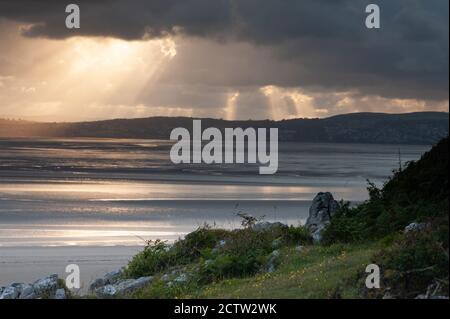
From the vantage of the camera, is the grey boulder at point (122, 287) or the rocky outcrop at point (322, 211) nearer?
the grey boulder at point (122, 287)

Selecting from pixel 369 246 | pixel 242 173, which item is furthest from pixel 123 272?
pixel 242 173

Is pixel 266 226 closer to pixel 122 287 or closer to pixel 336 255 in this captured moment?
pixel 336 255

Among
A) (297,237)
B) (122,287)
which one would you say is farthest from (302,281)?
(297,237)

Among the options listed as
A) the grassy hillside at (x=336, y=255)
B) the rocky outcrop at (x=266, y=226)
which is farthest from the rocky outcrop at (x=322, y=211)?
the grassy hillside at (x=336, y=255)

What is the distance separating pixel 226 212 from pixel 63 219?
10.2 meters

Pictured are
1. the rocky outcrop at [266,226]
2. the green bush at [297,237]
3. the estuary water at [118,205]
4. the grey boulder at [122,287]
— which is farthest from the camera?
the estuary water at [118,205]

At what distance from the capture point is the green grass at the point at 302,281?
17.0 metres

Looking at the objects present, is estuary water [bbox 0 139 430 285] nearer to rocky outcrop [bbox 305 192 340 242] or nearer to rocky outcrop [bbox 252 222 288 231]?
rocky outcrop [bbox 252 222 288 231]

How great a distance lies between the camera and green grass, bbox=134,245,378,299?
17.0 m

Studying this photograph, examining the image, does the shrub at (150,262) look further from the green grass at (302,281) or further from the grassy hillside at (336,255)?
the green grass at (302,281)

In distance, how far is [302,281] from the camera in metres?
17.9

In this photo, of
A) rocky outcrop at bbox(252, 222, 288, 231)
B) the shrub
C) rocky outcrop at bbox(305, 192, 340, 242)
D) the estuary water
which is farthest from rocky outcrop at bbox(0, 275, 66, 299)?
rocky outcrop at bbox(305, 192, 340, 242)
